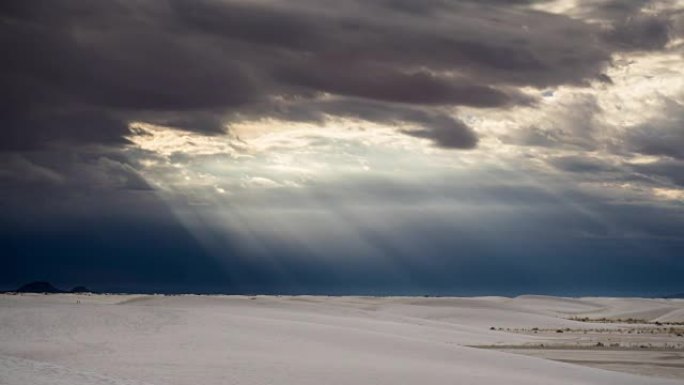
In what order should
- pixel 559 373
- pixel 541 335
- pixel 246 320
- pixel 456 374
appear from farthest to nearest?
pixel 541 335, pixel 246 320, pixel 559 373, pixel 456 374

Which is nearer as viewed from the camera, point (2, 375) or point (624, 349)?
point (2, 375)

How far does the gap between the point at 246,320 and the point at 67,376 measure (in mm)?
15907

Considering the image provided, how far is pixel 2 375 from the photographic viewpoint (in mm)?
15281

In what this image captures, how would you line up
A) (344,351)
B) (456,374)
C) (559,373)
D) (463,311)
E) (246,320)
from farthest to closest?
(463,311) < (246,320) < (344,351) < (559,373) < (456,374)

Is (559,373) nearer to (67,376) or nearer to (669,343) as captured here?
(67,376)

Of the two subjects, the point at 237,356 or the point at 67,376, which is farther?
the point at 237,356

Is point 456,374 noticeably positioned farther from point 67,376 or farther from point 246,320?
point 246,320

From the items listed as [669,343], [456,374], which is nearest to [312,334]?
[456,374]

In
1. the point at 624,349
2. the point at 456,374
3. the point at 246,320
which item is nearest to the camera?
the point at 456,374

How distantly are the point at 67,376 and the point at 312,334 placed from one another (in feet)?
46.3

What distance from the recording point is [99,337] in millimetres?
25078

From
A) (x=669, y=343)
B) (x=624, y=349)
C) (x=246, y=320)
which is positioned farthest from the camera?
(x=669, y=343)

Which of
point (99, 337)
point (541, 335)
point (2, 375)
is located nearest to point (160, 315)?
point (99, 337)

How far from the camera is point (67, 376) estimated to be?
15.8 meters
